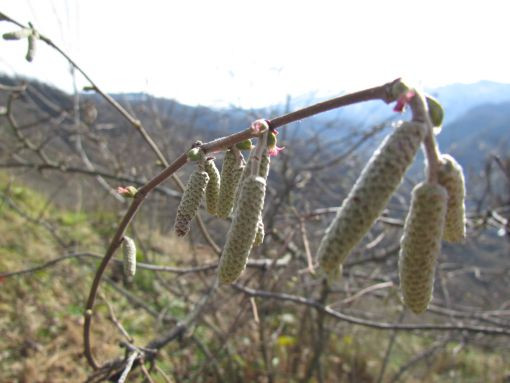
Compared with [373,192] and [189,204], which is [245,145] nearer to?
[189,204]

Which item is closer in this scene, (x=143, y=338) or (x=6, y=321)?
(x=6, y=321)

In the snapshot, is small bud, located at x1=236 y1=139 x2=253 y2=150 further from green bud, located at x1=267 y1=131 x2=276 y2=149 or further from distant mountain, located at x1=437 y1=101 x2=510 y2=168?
distant mountain, located at x1=437 y1=101 x2=510 y2=168

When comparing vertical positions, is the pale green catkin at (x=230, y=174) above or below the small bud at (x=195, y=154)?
below

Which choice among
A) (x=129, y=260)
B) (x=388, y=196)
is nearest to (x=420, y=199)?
(x=388, y=196)

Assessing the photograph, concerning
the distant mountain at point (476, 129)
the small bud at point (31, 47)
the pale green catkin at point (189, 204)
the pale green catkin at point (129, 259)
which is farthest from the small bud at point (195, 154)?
the distant mountain at point (476, 129)

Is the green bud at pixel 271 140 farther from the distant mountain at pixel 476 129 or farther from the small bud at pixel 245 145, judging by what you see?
the distant mountain at pixel 476 129

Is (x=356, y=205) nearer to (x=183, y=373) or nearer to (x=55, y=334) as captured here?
(x=183, y=373)

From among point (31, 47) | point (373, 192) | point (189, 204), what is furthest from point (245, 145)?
point (31, 47)
